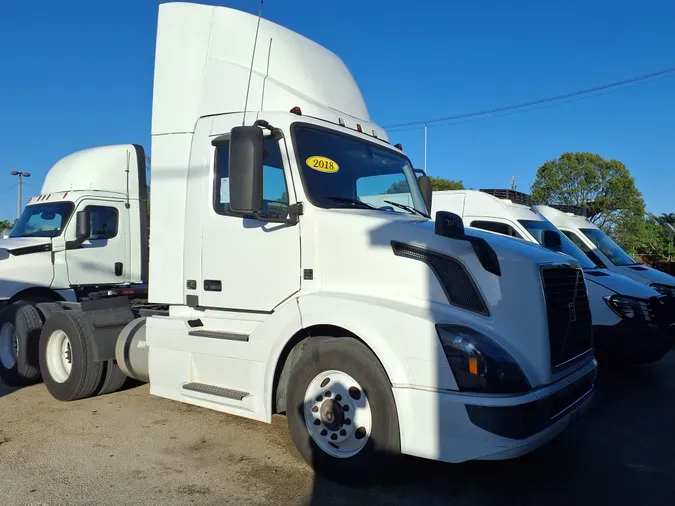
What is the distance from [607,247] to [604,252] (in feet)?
0.93

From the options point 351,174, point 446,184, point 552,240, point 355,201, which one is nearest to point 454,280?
point 355,201

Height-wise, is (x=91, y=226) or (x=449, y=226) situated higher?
(x=91, y=226)

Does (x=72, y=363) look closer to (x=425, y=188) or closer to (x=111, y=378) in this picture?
(x=111, y=378)

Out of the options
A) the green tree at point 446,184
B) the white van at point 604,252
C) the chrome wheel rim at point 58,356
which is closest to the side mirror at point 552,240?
the white van at point 604,252

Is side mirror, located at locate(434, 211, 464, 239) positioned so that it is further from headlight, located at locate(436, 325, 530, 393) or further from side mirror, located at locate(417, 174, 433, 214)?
side mirror, located at locate(417, 174, 433, 214)

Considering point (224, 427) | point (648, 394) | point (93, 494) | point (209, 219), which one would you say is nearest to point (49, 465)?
point (93, 494)

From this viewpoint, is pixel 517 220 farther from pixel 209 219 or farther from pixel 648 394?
pixel 209 219

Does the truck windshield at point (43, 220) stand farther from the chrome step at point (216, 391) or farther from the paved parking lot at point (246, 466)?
the chrome step at point (216, 391)

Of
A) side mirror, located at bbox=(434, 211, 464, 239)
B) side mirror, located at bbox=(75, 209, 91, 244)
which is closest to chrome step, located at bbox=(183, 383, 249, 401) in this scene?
side mirror, located at bbox=(434, 211, 464, 239)

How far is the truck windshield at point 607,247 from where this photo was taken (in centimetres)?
965

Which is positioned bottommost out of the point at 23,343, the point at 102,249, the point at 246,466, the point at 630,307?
the point at 246,466

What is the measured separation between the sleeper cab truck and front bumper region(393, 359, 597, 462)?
602cm

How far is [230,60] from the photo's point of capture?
511cm

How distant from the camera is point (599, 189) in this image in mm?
35844
